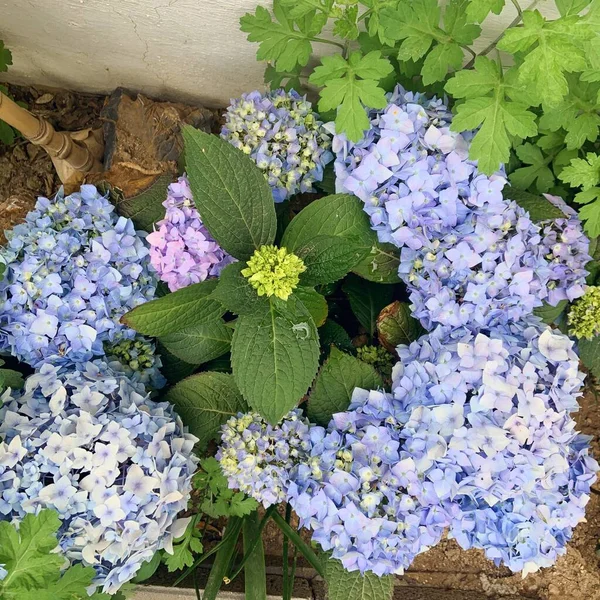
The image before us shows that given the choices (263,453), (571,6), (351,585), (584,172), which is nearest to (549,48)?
(571,6)

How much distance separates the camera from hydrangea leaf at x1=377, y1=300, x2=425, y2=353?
1577 mm

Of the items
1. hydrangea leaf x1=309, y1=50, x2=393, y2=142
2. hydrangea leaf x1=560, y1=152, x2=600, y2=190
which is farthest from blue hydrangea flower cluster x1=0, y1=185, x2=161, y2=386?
hydrangea leaf x1=560, y1=152, x2=600, y2=190

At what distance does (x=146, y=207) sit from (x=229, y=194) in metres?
0.39

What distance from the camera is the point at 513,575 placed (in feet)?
6.79

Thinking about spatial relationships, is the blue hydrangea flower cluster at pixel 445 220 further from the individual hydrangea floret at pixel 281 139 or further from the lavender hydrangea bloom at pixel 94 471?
the lavender hydrangea bloom at pixel 94 471

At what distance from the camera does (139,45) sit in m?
1.69

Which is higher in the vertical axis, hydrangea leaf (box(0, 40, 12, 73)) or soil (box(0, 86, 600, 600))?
hydrangea leaf (box(0, 40, 12, 73))

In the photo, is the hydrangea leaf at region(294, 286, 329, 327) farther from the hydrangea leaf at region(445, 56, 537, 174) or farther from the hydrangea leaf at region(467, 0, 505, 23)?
the hydrangea leaf at region(467, 0, 505, 23)

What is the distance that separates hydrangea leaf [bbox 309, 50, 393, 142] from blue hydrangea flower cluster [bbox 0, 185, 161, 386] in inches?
23.6

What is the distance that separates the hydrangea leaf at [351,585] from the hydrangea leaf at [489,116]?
1.01 meters

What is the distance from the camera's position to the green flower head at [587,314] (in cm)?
147

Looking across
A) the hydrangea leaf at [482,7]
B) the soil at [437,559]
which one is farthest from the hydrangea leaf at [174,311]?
the soil at [437,559]

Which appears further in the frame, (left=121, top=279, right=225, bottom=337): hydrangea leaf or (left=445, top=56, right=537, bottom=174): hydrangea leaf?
(left=121, top=279, right=225, bottom=337): hydrangea leaf

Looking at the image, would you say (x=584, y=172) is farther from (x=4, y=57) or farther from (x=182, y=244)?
(x=4, y=57)
